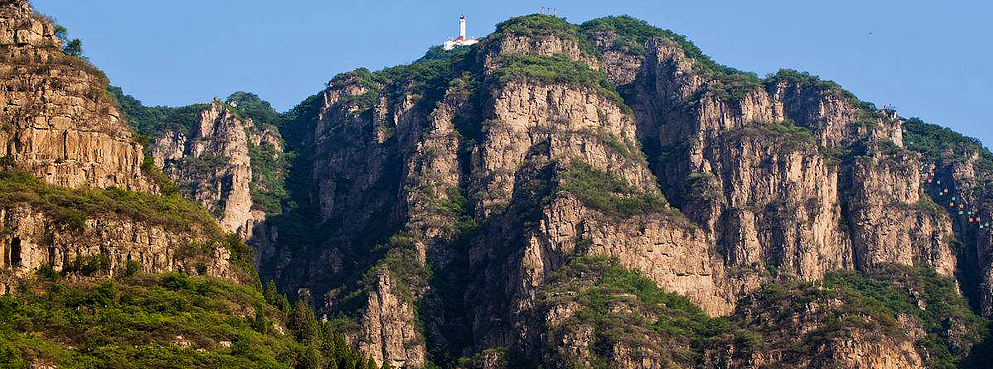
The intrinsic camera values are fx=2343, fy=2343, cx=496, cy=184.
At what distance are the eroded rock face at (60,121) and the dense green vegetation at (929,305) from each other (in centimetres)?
5955

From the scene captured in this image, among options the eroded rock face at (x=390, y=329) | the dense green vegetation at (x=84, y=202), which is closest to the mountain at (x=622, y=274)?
the eroded rock face at (x=390, y=329)

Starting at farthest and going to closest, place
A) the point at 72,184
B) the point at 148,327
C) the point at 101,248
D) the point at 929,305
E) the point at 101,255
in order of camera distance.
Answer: the point at 929,305, the point at 72,184, the point at 101,248, the point at 101,255, the point at 148,327

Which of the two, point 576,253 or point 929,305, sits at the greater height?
point 576,253

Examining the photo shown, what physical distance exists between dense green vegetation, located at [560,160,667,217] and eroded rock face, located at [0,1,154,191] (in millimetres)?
→ 46653

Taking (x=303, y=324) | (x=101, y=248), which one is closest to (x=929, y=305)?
(x=303, y=324)

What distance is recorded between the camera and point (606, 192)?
19162cm

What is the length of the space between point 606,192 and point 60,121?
187 feet

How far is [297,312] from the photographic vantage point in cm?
15475

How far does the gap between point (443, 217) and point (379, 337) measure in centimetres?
1766

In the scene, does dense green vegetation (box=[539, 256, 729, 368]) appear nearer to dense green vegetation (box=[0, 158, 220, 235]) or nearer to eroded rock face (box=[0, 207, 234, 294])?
eroded rock face (box=[0, 207, 234, 294])

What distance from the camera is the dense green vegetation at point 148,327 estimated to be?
129875 mm

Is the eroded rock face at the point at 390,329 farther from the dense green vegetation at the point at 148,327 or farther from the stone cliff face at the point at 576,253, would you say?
the dense green vegetation at the point at 148,327

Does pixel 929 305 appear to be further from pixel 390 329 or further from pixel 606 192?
pixel 390 329

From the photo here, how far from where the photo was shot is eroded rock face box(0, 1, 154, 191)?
147 meters
